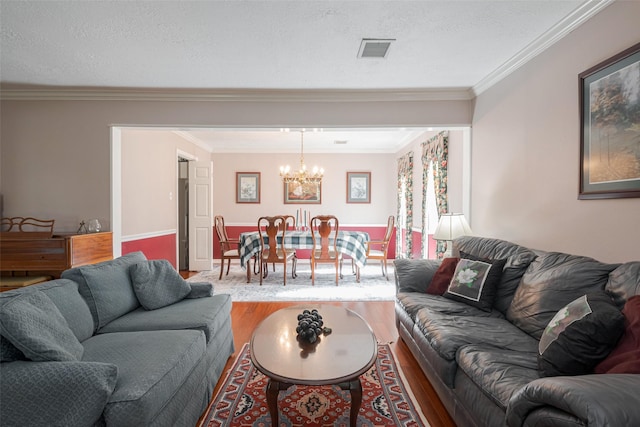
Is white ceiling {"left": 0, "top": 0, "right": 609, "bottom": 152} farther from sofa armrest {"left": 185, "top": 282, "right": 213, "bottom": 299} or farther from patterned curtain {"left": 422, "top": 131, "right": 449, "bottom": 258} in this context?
sofa armrest {"left": 185, "top": 282, "right": 213, "bottom": 299}

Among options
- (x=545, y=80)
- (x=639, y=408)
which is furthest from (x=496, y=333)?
(x=545, y=80)

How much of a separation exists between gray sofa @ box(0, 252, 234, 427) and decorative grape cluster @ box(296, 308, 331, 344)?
618 millimetres

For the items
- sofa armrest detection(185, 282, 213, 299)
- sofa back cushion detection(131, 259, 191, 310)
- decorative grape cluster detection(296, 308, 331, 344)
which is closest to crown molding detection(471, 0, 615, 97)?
decorative grape cluster detection(296, 308, 331, 344)

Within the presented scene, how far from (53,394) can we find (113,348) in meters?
0.53

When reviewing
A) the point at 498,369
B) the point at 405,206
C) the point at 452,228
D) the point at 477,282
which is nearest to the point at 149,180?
the point at 452,228

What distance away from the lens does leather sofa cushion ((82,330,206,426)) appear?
1.27 metres

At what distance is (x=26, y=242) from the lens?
3150 mm

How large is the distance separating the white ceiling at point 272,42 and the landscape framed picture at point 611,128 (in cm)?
48

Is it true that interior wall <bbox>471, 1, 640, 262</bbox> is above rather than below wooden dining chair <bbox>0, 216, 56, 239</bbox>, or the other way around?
above

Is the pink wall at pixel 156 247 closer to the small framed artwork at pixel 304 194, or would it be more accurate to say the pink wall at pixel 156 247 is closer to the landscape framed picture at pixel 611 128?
the small framed artwork at pixel 304 194

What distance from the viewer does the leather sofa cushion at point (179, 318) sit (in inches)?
81.5

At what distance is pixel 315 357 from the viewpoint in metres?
1.65

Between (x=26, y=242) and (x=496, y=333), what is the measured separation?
4226 millimetres

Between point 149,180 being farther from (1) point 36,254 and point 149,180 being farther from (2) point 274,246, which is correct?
(2) point 274,246
